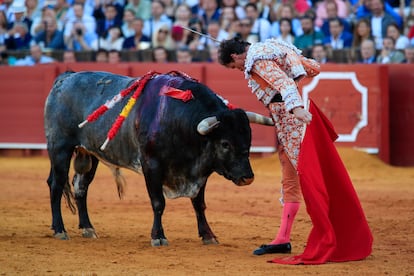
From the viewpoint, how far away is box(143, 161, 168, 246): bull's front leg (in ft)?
22.2

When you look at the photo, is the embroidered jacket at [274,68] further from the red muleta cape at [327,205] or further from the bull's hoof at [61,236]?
the bull's hoof at [61,236]

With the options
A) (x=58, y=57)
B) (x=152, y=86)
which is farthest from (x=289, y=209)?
(x=58, y=57)

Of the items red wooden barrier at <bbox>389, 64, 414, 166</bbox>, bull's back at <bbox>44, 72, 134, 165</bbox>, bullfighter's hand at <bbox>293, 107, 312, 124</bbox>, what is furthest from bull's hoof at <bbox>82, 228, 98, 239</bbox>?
red wooden barrier at <bbox>389, 64, 414, 166</bbox>

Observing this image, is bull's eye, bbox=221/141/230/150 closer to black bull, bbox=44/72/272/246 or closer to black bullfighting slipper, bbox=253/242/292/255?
black bull, bbox=44/72/272/246

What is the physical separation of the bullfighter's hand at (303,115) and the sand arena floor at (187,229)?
2.88 ft

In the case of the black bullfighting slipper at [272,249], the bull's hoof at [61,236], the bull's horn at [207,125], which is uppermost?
the bull's horn at [207,125]

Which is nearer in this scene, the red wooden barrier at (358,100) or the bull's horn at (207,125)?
the bull's horn at (207,125)

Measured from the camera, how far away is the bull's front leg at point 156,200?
676cm

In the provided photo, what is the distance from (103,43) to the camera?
14.7 m

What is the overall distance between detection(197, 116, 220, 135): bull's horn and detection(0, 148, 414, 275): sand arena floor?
808 mm

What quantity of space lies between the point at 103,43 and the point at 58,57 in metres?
0.76

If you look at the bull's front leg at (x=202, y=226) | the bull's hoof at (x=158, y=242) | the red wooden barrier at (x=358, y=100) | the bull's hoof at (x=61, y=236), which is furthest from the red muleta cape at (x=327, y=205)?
the red wooden barrier at (x=358, y=100)

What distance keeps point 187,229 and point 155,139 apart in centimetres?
128

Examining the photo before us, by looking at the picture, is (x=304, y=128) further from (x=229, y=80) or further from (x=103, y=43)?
(x=103, y=43)
